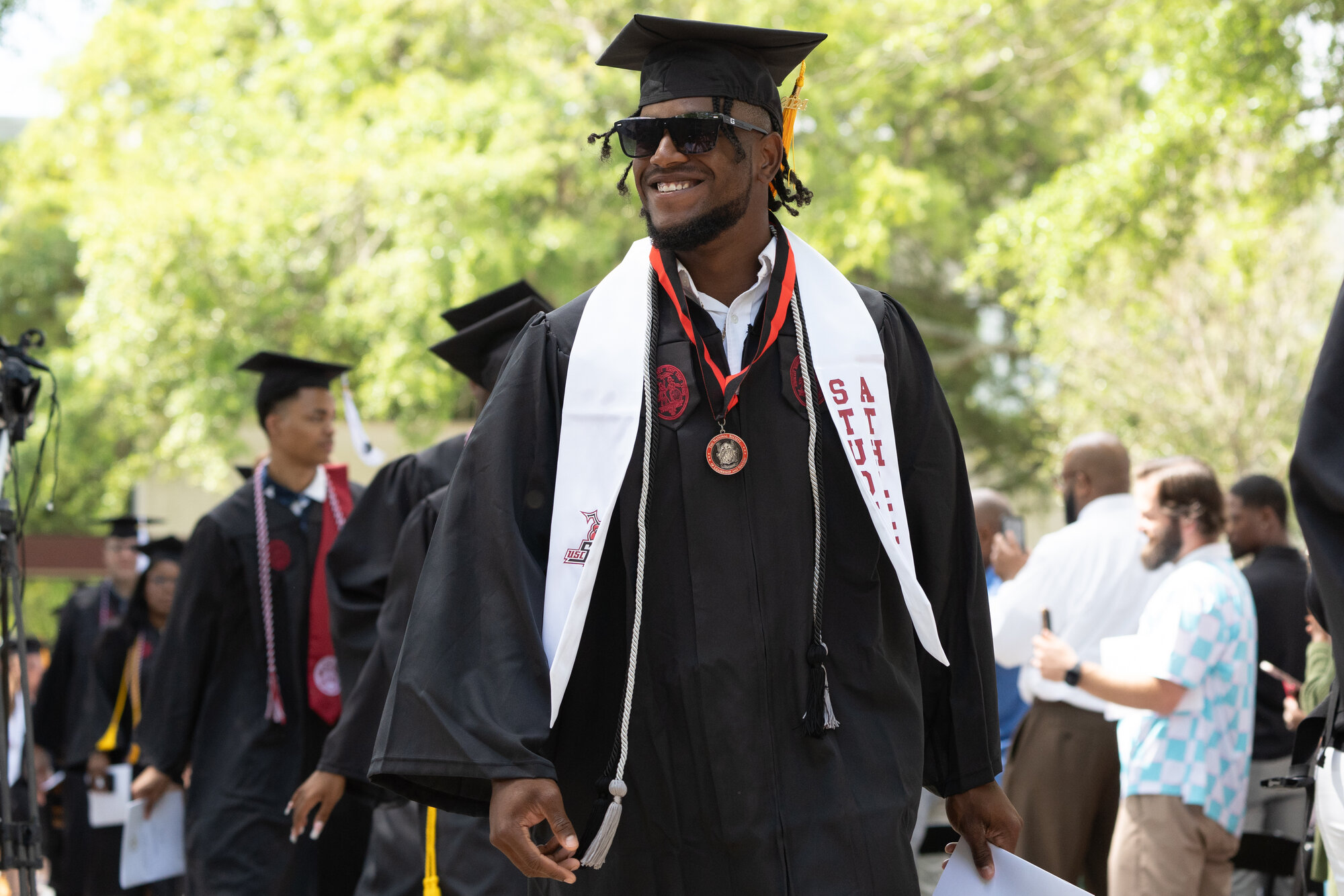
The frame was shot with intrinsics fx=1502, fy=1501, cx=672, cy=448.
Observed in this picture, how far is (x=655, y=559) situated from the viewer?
271 centimetres

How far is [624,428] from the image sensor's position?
271 centimetres

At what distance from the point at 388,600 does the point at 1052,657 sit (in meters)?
2.30

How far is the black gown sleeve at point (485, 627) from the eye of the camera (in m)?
2.50

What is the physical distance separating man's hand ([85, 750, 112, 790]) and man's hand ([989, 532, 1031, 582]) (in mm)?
4516

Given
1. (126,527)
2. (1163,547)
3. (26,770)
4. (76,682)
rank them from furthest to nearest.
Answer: (126,527) → (76,682) → (1163,547) → (26,770)

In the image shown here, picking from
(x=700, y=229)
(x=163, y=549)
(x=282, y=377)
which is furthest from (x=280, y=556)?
(x=700, y=229)

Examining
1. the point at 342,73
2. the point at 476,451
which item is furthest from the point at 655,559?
the point at 342,73

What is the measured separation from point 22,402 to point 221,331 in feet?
35.0

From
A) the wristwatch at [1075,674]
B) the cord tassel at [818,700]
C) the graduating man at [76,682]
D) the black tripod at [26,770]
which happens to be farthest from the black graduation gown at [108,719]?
the cord tassel at [818,700]

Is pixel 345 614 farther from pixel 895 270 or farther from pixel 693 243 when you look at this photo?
pixel 895 270

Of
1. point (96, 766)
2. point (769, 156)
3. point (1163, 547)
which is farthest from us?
point (96, 766)

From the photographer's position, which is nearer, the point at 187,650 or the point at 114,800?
the point at 187,650

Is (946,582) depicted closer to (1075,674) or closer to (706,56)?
(706,56)

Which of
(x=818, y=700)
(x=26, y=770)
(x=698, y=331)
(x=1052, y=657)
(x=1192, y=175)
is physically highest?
(x=1192, y=175)
